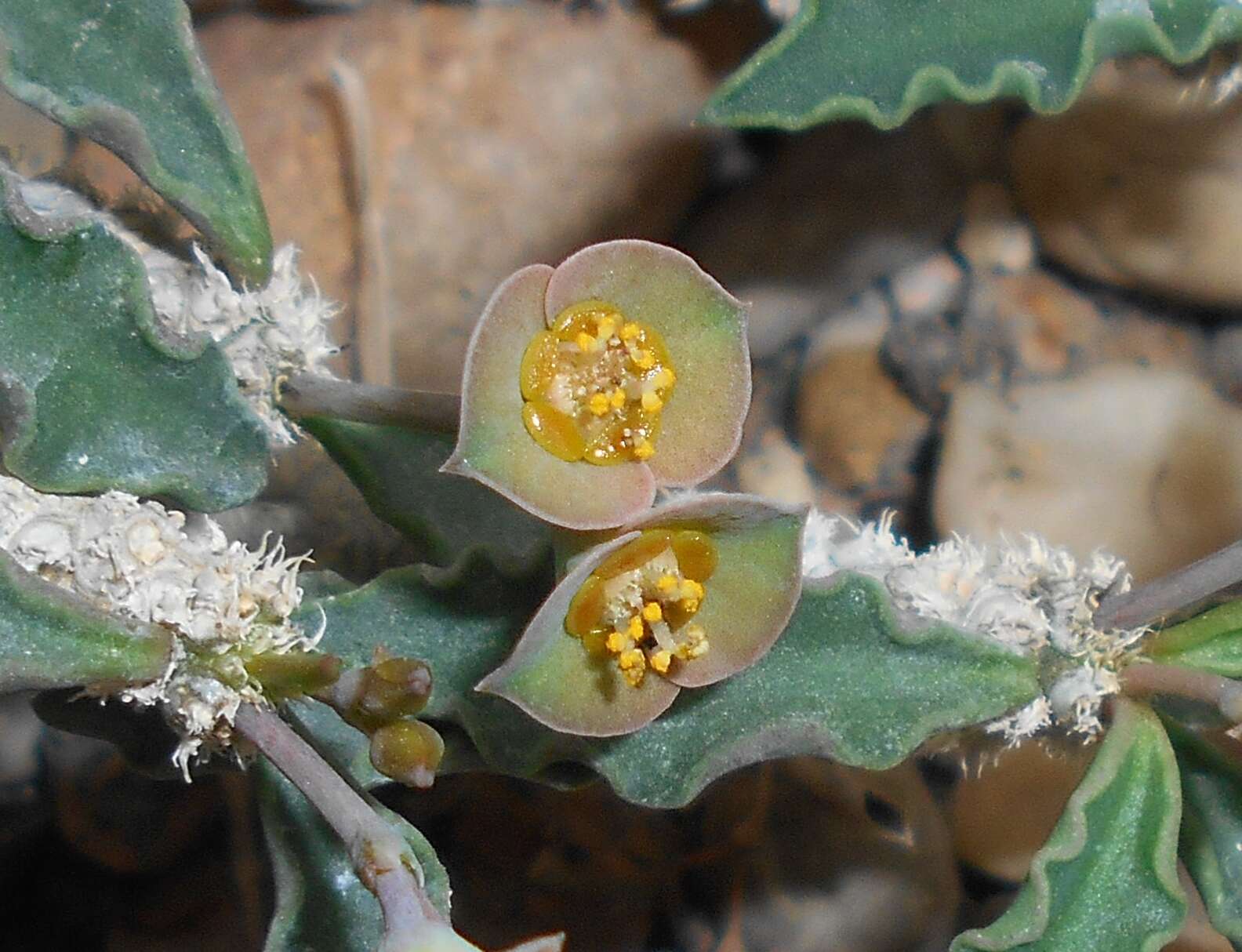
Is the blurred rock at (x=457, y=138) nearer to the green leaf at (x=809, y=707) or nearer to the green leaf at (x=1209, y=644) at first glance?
the green leaf at (x=809, y=707)

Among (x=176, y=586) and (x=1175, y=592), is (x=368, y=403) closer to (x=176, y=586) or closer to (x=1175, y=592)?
(x=176, y=586)

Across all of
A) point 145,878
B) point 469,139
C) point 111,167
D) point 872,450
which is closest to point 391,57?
point 469,139

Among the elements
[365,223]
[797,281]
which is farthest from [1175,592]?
[365,223]

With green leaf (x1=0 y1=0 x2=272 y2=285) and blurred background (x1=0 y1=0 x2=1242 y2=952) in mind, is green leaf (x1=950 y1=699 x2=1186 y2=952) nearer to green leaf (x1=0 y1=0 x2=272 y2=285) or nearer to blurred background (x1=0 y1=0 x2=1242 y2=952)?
blurred background (x1=0 y1=0 x2=1242 y2=952)

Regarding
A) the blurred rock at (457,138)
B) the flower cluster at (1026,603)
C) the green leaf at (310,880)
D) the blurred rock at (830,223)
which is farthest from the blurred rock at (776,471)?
the green leaf at (310,880)

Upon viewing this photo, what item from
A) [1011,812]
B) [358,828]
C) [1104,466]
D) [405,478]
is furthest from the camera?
[1104,466]

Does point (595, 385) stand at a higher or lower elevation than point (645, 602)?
higher
